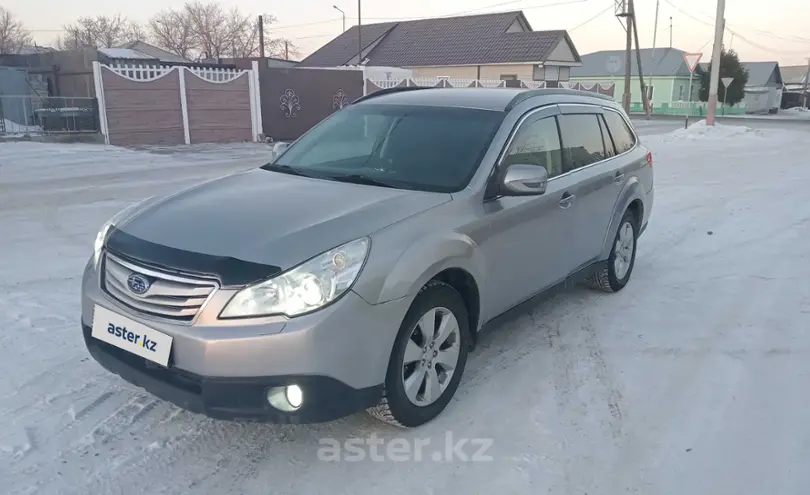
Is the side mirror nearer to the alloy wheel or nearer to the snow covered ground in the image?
the alloy wheel

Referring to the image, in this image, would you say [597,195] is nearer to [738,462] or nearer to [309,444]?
[738,462]

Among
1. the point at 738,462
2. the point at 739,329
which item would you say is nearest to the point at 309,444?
the point at 738,462

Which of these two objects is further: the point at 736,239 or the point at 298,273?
the point at 736,239

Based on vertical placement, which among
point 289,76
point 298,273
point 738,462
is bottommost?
point 738,462

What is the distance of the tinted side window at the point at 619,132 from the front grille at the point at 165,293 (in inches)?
155

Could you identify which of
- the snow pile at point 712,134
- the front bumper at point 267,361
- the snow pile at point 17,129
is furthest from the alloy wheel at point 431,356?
the snow pile at point 712,134

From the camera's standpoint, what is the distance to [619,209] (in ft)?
17.9

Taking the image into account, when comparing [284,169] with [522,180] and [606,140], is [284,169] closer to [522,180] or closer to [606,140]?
[522,180]

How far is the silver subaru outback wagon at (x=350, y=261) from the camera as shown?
2.82 metres

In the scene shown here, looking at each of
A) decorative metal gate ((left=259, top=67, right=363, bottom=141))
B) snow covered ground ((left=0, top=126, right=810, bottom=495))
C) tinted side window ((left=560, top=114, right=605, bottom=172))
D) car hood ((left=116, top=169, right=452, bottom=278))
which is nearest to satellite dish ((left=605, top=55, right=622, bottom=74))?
decorative metal gate ((left=259, top=67, right=363, bottom=141))

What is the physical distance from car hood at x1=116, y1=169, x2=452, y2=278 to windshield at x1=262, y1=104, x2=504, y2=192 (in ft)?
0.75

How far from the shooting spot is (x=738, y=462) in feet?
10.5

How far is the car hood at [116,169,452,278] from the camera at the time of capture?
2961 millimetres

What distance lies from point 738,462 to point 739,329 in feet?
6.46
